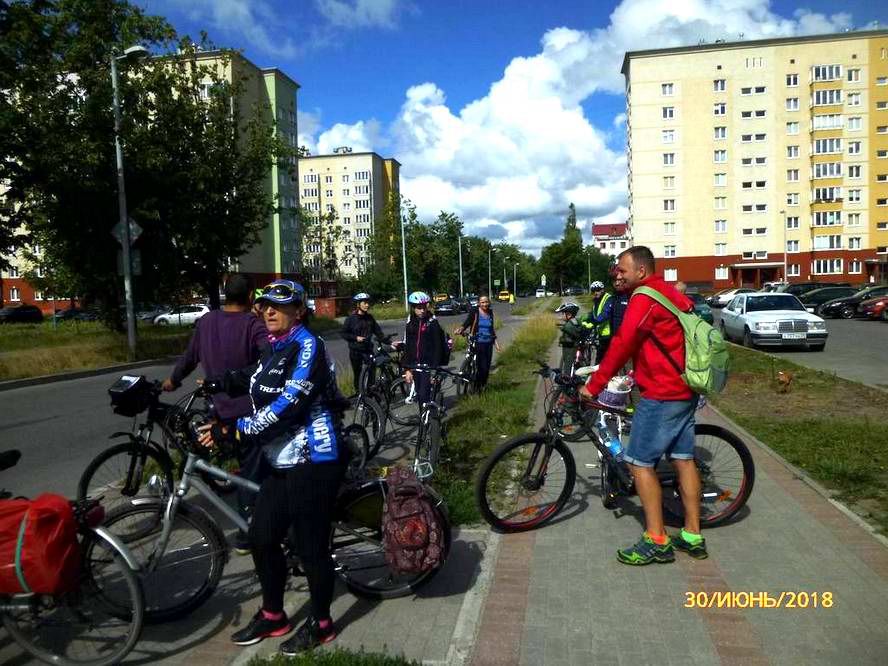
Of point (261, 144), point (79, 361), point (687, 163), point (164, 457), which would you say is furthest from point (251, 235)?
point (687, 163)

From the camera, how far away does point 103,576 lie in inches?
129

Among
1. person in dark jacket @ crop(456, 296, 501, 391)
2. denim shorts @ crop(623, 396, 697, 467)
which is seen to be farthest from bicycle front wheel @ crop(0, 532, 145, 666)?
person in dark jacket @ crop(456, 296, 501, 391)

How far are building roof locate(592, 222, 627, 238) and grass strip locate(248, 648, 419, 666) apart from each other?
539 ft

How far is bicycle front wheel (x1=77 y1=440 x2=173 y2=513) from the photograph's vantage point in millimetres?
5070

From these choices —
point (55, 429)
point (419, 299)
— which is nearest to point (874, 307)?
point (419, 299)

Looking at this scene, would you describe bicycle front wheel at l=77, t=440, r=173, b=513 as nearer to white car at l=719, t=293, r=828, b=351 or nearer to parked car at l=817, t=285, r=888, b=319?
white car at l=719, t=293, r=828, b=351

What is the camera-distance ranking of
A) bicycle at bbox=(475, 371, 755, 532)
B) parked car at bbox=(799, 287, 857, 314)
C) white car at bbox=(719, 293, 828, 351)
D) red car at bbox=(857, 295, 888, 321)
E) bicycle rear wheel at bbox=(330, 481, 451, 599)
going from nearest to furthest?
bicycle rear wheel at bbox=(330, 481, 451, 599), bicycle at bbox=(475, 371, 755, 532), white car at bbox=(719, 293, 828, 351), red car at bbox=(857, 295, 888, 321), parked car at bbox=(799, 287, 857, 314)

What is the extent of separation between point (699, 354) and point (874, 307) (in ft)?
102

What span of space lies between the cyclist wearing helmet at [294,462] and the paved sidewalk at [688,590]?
88 cm

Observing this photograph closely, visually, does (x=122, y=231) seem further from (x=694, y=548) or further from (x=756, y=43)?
(x=756, y=43)

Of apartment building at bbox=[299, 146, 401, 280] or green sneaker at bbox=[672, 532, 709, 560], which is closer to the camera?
green sneaker at bbox=[672, 532, 709, 560]

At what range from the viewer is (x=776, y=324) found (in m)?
18.0

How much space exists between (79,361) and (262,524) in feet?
56.7

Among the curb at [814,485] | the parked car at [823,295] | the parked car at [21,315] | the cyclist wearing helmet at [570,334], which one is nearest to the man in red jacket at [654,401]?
the curb at [814,485]
